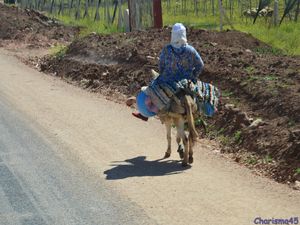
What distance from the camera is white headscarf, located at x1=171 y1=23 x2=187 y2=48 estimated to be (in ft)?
29.5

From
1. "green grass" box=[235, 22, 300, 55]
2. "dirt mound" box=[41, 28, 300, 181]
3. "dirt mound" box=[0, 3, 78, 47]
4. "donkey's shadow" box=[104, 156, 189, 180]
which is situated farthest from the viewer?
"dirt mound" box=[0, 3, 78, 47]

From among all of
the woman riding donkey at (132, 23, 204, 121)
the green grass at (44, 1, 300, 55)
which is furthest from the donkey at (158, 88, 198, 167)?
the green grass at (44, 1, 300, 55)

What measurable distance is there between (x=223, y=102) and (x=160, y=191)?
4227 mm

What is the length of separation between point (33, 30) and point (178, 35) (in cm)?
1897

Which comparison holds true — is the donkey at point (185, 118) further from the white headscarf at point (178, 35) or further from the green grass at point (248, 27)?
the green grass at point (248, 27)

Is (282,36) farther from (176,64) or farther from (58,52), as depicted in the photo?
(176,64)

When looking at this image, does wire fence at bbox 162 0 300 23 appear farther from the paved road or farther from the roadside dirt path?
the paved road

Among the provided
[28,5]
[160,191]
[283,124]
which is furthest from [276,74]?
[28,5]

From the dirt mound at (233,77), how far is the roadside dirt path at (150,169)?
1.78 feet

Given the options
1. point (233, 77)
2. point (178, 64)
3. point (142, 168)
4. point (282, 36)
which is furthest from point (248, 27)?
point (142, 168)

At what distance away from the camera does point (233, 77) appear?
12789 millimetres

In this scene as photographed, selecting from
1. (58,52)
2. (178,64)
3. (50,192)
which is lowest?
(58,52)

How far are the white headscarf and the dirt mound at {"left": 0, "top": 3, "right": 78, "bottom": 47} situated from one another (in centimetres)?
1565

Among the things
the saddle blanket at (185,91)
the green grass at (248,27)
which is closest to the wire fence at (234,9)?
the green grass at (248,27)
